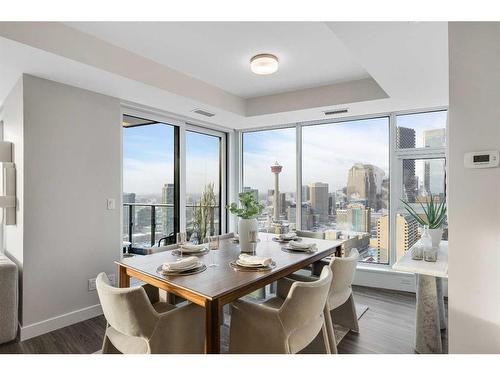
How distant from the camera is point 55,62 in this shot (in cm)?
222

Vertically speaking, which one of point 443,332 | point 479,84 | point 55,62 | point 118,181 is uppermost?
point 55,62

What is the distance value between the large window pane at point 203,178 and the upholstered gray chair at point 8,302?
205cm

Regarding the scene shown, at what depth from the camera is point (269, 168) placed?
15.7ft

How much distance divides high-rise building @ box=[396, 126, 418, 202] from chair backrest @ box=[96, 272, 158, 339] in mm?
3411

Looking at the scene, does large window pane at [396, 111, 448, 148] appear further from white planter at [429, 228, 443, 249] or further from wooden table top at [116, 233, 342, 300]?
wooden table top at [116, 233, 342, 300]

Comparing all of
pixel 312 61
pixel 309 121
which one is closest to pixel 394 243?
pixel 309 121

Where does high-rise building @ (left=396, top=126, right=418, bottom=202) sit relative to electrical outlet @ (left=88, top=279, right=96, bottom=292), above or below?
above

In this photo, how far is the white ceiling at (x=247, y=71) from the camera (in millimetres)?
Answer: 1944

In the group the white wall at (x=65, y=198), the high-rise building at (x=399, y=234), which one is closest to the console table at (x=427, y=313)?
the high-rise building at (x=399, y=234)

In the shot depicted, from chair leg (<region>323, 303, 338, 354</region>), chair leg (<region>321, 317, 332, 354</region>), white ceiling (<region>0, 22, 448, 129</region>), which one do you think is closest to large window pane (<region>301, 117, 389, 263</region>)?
white ceiling (<region>0, 22, 448, 129</region>)

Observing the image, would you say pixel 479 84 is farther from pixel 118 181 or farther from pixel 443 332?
pixel 118 181

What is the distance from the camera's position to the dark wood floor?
2.26 meters
